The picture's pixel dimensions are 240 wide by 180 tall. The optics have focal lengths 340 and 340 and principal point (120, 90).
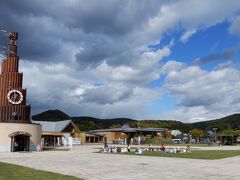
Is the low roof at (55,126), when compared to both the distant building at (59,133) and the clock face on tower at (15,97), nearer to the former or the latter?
the distant building at (59,133)

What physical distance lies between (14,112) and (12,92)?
2.83 meters

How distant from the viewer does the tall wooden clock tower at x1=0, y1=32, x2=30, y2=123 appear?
149ft

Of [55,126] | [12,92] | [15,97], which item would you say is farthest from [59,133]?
[12,92]

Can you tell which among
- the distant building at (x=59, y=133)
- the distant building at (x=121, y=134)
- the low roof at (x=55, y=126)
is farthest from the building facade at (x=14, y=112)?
the distant building at (x=121, y=134)

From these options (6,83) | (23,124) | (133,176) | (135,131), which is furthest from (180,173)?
(135,131)

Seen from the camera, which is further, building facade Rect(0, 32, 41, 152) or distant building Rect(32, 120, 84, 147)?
distant building Rect(32, 120, 84, 147)

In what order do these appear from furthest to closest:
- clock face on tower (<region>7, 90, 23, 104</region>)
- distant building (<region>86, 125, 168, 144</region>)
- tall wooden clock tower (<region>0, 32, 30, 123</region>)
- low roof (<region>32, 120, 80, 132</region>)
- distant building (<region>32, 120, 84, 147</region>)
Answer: distant building (<region>86, 125, 168, 144</region>) → low roof (<region>32, 120, 80, 132</region>) → distant building (<region>32, 120, 84, 147</region>) → clock face on tower (<region>7, 90, 23, 104</region>) → tall wooden clock tower (<region>0, 32, 30, 123</region>)

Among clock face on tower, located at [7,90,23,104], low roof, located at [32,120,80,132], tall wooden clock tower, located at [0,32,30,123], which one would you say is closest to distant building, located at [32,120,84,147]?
low roof, located at [32,120,80,132]

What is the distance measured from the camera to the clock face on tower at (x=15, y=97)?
46.2 meters

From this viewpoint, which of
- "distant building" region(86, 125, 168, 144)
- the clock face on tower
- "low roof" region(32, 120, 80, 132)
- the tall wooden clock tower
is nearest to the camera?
the tall wooden clock tower

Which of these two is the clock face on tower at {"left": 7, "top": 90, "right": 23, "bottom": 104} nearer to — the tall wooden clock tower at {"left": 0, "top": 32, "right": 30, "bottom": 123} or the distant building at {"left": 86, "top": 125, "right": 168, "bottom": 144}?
the tall wooden clock tower at {"left": 0, "top": 32, "right": 30, "bottom": 123}

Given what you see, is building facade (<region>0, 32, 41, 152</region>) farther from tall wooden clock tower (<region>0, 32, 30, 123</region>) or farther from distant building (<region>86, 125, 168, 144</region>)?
distant building (<region>86, 125, 168, 144</region>)

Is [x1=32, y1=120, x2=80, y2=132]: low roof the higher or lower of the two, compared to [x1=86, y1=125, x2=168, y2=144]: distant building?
higher

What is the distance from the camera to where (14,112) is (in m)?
45.6
